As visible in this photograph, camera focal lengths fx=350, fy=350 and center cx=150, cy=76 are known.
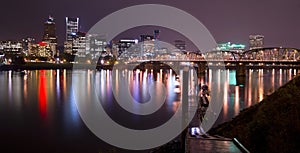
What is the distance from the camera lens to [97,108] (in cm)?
2289

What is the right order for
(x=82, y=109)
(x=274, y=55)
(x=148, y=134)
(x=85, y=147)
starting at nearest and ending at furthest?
(x=85, y=147) < (x=148, y=134) < (x=82, y=109) < (x=274, y=55)

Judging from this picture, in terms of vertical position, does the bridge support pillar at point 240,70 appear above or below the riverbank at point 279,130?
above

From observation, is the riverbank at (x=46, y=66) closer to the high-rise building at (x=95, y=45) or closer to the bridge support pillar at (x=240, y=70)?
the high-rise building at (x=95, y=45)

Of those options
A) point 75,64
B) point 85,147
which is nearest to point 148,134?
point 85,147

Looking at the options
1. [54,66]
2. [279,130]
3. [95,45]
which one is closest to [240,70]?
[279,130]

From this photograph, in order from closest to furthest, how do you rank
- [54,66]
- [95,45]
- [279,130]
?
[279,130] → [54,66] → [95,45]

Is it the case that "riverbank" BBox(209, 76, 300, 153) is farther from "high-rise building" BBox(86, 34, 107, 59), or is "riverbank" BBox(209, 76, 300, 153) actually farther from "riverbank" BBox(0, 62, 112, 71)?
"high-rise building" BBox(86, 34, 107, 59)

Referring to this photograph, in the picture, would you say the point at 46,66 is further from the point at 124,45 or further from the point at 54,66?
the point at 124,45

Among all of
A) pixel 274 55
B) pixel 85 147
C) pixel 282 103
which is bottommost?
pixel 85 147

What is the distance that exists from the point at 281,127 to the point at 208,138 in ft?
3.82

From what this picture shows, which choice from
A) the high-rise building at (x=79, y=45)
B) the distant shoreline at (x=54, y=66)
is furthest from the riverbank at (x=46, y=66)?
the high-rise building at (x=79, y=45)

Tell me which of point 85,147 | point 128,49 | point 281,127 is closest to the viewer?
point 281,127

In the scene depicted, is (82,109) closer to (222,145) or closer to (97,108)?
(97,108)

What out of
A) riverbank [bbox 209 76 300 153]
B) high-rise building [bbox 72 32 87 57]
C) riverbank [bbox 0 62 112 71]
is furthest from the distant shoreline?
riverbank [bbox 209 76 300 153]
